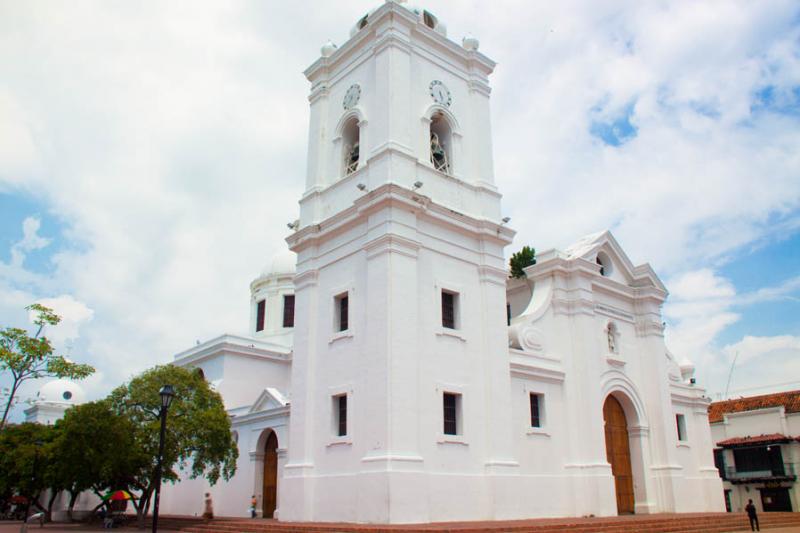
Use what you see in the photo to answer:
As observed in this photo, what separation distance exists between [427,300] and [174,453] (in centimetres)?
893

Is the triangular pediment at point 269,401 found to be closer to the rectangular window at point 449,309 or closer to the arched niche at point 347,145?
the rectangular window at point 449,309

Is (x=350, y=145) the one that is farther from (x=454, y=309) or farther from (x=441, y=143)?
(x=454, y=309)

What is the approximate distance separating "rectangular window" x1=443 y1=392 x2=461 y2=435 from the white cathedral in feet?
0.21

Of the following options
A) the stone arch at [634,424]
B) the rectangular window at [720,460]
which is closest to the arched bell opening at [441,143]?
the stone arch at [634,424]

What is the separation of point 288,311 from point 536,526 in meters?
22.8

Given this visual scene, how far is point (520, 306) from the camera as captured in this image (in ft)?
83.2

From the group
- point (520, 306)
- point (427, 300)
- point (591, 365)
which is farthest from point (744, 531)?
point (427, 300)

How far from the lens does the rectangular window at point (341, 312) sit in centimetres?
1869

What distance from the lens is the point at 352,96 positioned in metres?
20.7

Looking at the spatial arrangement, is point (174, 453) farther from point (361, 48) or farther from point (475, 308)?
point (361, 48)

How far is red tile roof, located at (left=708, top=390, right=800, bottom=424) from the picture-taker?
3731 cm

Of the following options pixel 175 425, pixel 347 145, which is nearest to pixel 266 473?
pixel 175 425

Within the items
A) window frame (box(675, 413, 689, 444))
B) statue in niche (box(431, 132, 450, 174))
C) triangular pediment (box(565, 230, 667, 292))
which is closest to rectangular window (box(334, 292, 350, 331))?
statue in niche (box(431, 132, 450, 174))

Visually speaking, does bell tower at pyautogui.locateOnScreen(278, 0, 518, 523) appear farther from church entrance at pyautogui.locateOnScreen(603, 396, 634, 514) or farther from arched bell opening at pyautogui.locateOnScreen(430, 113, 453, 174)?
church entrance at pyautogui.locateOnScreen(603, 396, 634, 514)
